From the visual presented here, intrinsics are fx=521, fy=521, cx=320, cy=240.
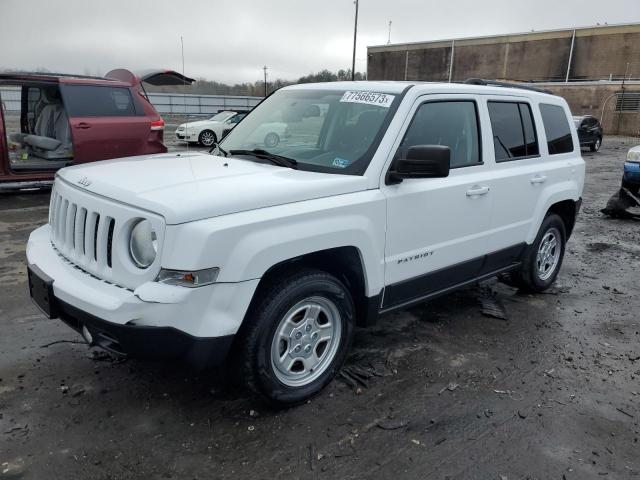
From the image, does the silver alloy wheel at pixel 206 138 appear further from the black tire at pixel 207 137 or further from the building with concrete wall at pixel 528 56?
the building with concrete wall at pixel 528 56

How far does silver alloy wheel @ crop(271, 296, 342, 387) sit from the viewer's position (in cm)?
303

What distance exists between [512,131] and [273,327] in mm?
2836

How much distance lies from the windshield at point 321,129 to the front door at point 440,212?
23 cm

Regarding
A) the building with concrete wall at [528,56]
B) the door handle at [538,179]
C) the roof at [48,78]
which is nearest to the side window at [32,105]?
the roof at [48,78]

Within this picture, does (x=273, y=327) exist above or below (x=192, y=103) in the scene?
below

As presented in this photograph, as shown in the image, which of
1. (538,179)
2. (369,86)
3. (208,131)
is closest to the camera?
(369,86)

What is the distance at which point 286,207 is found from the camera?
2.84 meters

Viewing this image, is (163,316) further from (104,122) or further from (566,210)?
(104,122)

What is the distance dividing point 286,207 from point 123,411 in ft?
5.09

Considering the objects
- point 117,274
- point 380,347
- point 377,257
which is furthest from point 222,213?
point 380,347

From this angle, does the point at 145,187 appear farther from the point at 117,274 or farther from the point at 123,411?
the point at 123,411

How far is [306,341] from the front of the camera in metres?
3.17

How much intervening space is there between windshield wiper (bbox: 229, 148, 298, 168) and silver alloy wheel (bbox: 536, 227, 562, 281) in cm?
288

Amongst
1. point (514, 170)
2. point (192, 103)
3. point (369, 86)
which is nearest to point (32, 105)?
point (369, 86)
